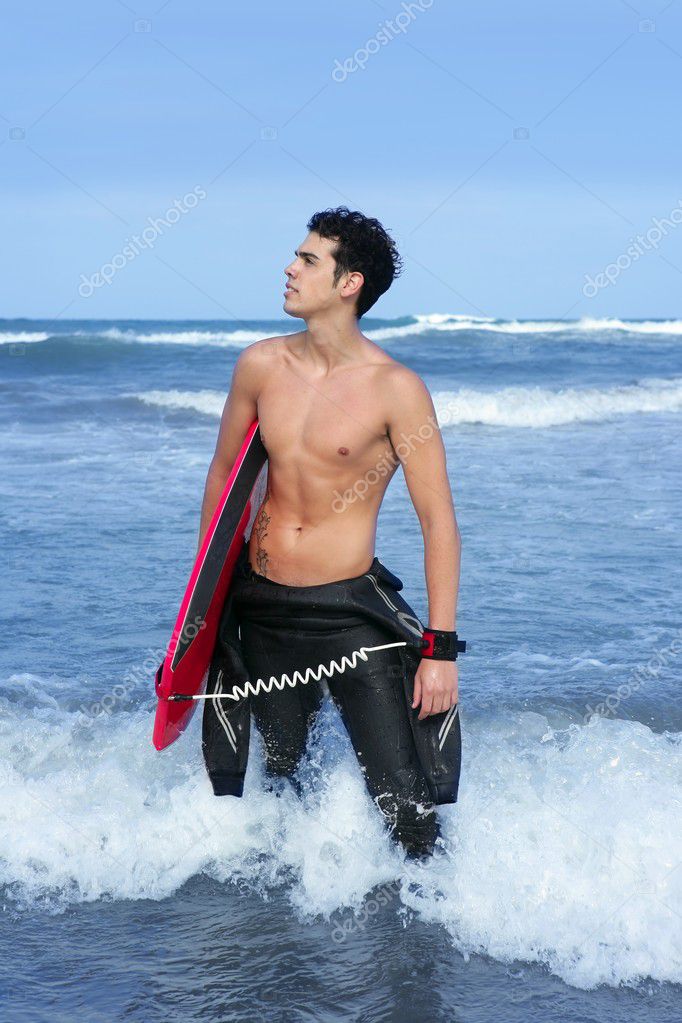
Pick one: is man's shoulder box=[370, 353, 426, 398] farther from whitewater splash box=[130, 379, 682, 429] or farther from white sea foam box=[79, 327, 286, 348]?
white sea foam box=[79, 327, 286, 348]

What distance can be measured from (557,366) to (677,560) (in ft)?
58.2

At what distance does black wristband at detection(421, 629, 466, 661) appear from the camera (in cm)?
346

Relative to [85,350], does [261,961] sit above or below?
below

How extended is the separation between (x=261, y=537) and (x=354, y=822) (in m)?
1.16

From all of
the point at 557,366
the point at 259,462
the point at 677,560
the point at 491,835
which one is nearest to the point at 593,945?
the point at 491,835

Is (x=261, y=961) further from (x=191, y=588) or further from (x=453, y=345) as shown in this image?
(x=453, y=345)

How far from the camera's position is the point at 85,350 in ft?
87.2

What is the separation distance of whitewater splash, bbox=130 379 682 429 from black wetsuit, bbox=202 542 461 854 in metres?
12.7

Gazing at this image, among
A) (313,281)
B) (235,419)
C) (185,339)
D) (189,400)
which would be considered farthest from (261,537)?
(185,339)

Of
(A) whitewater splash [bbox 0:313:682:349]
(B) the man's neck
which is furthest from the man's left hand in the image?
(A) whitewater splash [bbox 0:313:682:349]

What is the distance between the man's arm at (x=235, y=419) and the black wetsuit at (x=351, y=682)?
245mm

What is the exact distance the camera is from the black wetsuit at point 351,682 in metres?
3.55

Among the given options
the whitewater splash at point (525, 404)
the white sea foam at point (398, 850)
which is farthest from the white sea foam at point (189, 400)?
the white sea foam at point (398, 850)

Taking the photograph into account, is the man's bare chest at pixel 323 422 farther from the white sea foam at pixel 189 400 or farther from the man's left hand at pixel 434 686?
the white sea foam at pixel 189 400
